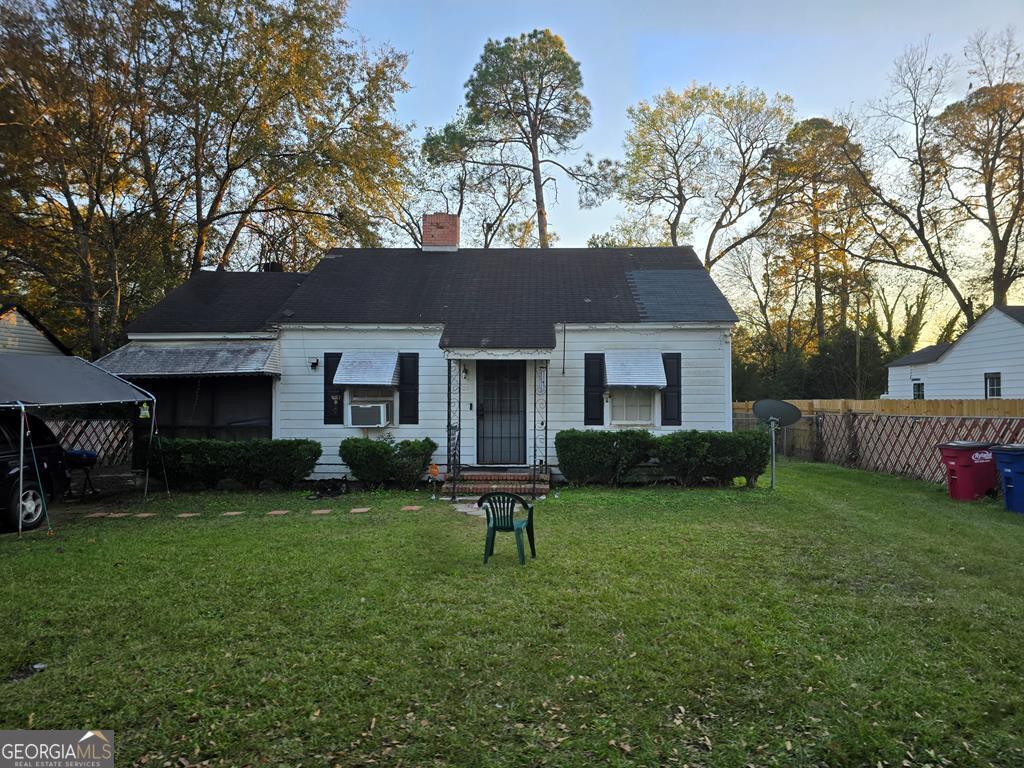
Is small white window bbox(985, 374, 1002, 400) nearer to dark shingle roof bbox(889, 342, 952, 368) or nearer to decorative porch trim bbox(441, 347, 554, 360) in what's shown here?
dark shingle roof bbox(889, 342, 952, 368)

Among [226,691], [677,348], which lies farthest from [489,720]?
[677,348]

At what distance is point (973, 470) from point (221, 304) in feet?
49.9

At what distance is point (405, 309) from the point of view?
500 inches

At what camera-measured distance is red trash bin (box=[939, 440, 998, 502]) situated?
400 inches

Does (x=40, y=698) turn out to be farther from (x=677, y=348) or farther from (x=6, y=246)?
(x=6, y=246)

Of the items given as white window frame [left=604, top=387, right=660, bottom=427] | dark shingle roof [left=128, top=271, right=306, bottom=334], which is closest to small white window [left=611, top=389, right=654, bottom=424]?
white window frame [left=604, top=387, right=660, bottom=427]

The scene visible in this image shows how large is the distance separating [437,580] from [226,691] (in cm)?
230

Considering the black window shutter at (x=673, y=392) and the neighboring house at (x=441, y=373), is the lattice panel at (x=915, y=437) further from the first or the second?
the black window shutter at (x=673, y=392)

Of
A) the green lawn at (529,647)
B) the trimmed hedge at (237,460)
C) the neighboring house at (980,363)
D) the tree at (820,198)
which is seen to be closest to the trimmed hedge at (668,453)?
the green lawn at (529,647)

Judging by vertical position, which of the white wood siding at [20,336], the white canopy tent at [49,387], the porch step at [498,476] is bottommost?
the porch step at [498,476]

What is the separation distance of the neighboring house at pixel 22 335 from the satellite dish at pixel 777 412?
49.9 feet

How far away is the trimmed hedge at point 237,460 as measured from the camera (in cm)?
1117

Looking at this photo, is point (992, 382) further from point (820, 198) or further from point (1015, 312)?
point (820, 198)

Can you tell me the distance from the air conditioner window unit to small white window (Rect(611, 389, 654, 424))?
459 centimetres
